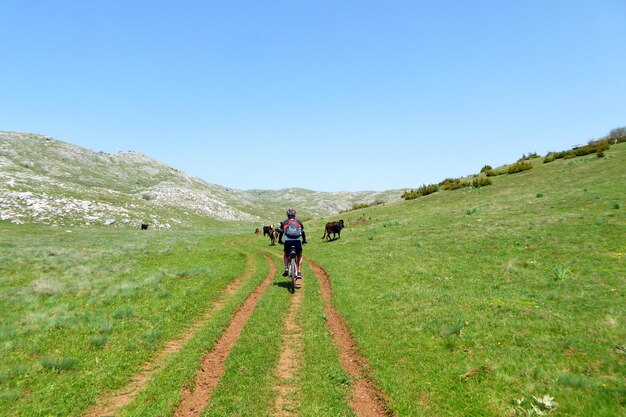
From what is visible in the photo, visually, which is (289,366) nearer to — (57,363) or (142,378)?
(142,378)

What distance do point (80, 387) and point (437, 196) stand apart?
49696mm

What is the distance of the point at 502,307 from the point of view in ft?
43.2

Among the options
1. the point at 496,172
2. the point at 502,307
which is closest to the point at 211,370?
the point at 502,307

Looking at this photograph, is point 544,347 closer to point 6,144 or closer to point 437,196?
point 437,196

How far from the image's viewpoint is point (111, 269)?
1008 inches

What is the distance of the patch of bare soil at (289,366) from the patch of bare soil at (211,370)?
1702 mm

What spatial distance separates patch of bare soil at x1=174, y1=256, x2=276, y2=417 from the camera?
8.10 metres

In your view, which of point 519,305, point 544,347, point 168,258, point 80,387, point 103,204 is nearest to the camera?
point 80,387

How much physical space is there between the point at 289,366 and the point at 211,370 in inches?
88.9

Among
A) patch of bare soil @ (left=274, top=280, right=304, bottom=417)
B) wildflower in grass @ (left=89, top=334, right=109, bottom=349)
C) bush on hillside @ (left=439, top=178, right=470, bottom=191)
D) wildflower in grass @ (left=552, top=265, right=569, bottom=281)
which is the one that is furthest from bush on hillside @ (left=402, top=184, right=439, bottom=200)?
wildflower in grass @ (left=89, top=334, right=109, bottom=349)

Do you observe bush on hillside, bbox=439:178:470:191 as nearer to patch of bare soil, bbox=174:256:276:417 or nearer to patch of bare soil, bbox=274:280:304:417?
patch of bare soil, bbox=274:280:304:417

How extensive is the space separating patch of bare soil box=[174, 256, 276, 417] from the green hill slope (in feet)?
14.4

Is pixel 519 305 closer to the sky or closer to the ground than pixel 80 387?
closer to the ground

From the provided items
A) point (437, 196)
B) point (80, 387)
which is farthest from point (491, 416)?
point (437, 196)
